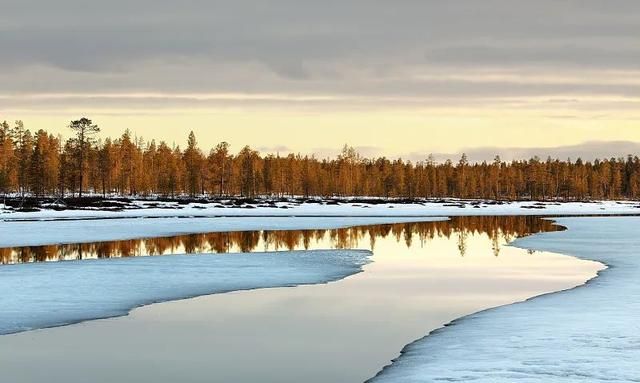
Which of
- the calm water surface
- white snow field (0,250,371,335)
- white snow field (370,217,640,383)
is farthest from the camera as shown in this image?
white snow field (0,250,371,335)

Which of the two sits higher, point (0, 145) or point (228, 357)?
point (0, 145)

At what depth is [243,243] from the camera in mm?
42875

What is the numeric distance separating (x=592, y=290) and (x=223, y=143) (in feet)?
483

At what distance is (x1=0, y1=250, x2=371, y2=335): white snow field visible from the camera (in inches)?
730

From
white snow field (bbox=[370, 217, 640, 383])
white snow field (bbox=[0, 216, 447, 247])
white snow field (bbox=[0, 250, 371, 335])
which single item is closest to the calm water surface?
white snow field (bbox=[370, 217, 640, 383])

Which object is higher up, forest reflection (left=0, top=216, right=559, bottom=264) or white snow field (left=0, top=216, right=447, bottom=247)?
white snow field (left=0, top=216, right=447, bottom=247)

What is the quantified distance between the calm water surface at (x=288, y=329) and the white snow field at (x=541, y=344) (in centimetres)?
77

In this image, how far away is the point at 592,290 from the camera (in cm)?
2128

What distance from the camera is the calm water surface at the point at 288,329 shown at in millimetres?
12781

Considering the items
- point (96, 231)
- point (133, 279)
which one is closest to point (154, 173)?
point (96, 231)

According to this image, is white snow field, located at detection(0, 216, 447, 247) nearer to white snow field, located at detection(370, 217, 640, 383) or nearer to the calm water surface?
the calm water surface

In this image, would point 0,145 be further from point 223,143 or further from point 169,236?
point 169,236

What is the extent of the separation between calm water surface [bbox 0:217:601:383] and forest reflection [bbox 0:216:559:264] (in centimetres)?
332

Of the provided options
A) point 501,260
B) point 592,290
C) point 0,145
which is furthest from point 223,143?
point 592,290
